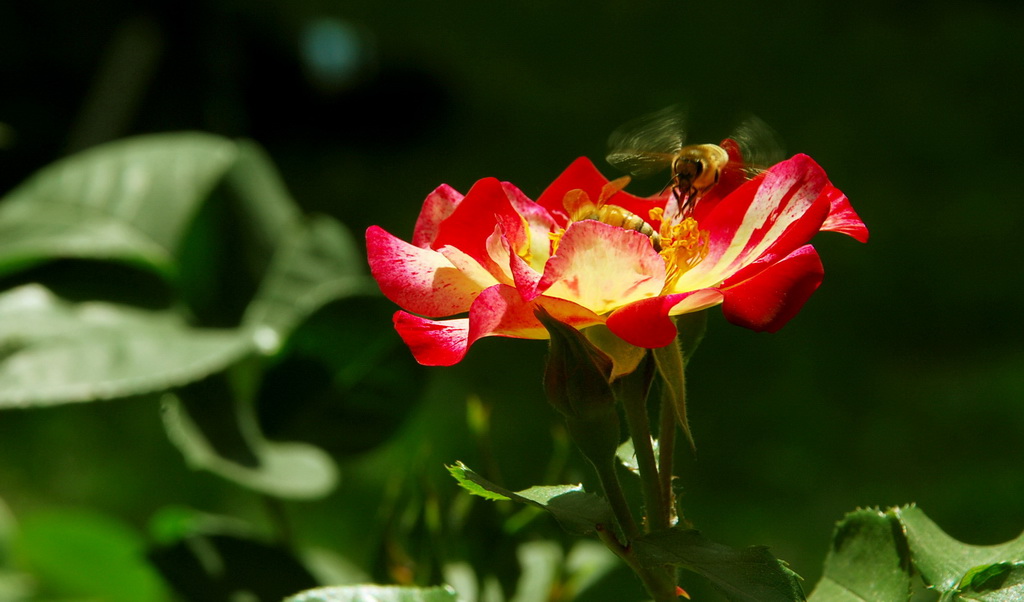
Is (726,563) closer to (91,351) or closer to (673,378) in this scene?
(673,378)

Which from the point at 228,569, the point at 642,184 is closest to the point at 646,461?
the point at 228,569

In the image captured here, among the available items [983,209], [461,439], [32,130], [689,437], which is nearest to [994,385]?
[983,209]

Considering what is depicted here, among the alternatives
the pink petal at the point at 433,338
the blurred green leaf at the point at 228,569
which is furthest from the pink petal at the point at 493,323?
the blurred green leaf at the point at 228,569

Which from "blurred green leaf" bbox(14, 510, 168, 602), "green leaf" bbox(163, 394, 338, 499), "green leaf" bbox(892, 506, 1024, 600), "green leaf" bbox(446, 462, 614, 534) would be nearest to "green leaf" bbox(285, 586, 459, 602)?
"green leaf" bbox(446, 462, 614, 534)

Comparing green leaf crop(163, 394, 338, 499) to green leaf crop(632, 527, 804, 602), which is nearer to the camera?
green leaf crop(632, 527, 804, 602)

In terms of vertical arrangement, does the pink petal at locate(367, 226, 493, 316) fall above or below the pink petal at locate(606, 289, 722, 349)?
below

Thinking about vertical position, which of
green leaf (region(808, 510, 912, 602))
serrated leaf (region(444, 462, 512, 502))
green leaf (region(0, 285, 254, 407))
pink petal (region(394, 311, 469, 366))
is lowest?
green leaf (region(0, 285, 254, 407))

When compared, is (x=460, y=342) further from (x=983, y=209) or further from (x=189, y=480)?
(x=983, y=209)

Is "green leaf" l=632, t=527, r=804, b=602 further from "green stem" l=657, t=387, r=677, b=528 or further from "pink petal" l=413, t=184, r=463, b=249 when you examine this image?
"pink petal" l=413, t=184, r=463, b=249
